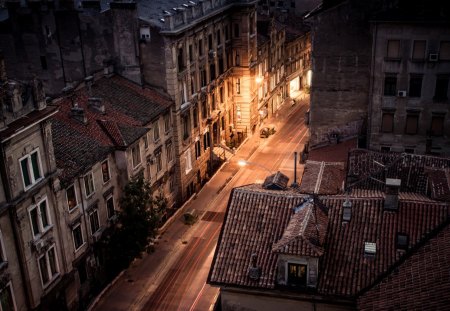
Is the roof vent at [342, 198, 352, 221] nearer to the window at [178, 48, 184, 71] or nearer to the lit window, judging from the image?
the lit window

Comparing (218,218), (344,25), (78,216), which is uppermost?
(344,25)

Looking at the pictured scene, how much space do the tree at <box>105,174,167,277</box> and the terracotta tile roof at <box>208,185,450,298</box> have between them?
20231mm

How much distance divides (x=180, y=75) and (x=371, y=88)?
74.6 feet

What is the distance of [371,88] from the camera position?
5872 cm

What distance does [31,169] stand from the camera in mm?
43656

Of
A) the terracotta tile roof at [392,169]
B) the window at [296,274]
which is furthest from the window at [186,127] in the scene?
the window at [296,274]

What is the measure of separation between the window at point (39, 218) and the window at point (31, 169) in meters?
1.88

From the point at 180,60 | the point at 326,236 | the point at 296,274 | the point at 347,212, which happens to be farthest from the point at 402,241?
the point at 180,60

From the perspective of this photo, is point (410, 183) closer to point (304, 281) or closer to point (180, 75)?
point (304, 281)

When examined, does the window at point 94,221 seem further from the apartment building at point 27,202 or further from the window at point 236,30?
the window at point 236,30

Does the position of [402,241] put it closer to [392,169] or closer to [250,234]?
[250,234]

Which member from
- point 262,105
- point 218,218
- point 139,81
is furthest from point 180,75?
point 262,105

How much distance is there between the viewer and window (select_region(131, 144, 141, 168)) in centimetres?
5759

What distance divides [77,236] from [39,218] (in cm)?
649
